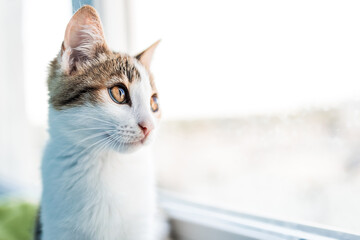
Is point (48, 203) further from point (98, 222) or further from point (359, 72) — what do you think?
point (359, 72)

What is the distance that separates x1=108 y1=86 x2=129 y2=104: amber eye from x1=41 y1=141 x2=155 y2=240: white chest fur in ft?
0.49

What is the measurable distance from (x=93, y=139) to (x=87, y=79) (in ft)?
0.48

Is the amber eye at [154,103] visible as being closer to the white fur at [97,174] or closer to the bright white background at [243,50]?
the white fur at [97,174]

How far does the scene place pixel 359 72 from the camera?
2.43ft

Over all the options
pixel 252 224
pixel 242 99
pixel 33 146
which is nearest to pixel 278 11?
pixel 242 99

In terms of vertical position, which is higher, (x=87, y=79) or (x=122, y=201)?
(x=87, y=79)

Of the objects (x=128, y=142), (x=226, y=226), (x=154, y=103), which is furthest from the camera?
(x=226, y=226)

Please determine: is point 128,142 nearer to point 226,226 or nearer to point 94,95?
point 94,95

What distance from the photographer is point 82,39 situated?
2.17 ft

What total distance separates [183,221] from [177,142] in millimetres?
379

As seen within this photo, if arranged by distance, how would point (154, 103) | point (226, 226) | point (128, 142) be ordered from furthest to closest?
point (226, 226) → point (154, 103) → point (128, 142)

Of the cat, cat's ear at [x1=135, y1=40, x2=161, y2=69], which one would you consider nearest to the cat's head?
the cat

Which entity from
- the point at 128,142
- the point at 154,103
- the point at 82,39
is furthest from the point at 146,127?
the point at 82,39

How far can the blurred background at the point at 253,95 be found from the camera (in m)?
0.78
